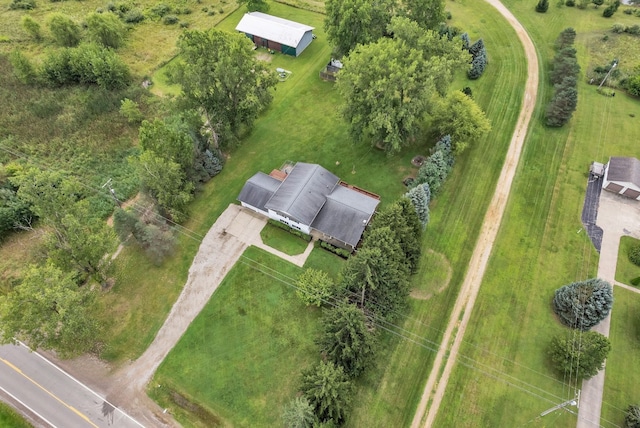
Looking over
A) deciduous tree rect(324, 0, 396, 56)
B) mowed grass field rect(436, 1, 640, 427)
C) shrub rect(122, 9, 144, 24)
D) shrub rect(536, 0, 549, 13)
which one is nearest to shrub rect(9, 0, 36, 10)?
shrub rect(122, 9, 144, 24)

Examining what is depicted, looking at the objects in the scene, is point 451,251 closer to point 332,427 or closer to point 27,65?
point 332,427

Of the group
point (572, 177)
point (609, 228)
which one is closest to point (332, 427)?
point (609, 228)

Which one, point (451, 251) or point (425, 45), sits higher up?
point (425, 45)

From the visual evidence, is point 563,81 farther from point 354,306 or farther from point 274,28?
point 354,306

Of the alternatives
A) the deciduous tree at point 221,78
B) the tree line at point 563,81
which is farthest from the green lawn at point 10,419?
the tree line at point 563,81

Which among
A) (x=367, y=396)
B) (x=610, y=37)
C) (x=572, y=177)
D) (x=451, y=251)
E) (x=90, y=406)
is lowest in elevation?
(x=90, y=406)

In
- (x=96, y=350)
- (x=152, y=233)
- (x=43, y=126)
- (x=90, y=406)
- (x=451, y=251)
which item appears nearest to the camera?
(x=90, y=406)

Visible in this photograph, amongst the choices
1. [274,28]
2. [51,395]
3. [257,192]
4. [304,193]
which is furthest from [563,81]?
[51,395]
